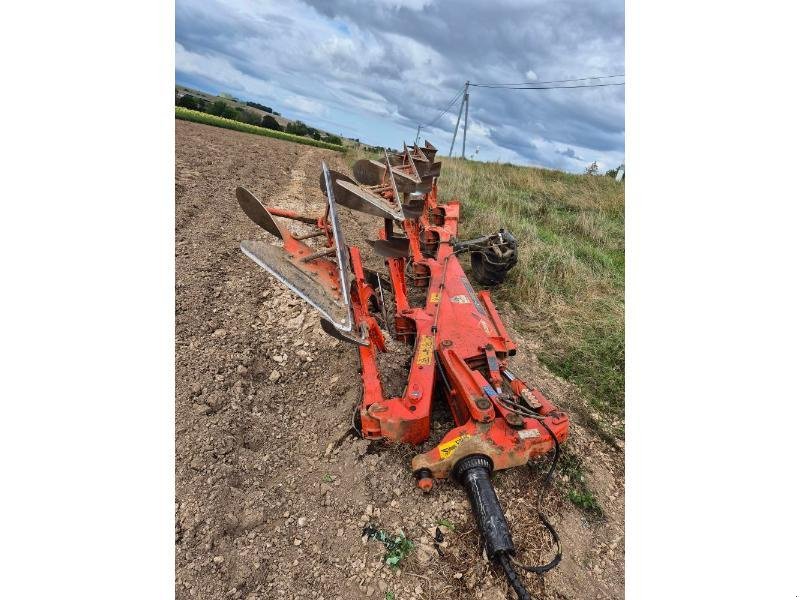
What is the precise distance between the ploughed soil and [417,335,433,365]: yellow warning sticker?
0.50m

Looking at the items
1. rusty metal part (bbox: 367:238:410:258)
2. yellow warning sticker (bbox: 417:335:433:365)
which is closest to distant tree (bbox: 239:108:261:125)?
rusty metal part (bbox: 367:238:410:258)

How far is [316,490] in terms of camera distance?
2521 millimetres

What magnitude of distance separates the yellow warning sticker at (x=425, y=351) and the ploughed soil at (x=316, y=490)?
1.64 ft

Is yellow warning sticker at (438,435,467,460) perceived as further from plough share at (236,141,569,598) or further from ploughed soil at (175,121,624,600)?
ploughed soil at (175,121,624,600)

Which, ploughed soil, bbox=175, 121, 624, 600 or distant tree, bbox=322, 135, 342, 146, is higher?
distant tree, bbox=322, 135, 342, 146

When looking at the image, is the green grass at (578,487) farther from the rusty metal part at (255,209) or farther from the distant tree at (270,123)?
the distant tree at (270,123)

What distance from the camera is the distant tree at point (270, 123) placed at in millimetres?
18638

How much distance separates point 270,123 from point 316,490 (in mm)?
19420

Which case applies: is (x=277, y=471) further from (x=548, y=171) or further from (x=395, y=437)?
(x=548, y=171)

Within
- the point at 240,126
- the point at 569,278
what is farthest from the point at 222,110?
the point at 569,278

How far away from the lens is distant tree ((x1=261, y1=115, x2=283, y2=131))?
1864cm

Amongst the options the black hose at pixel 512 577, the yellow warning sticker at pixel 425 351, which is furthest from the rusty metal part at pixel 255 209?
the black hose at pixel 512 577

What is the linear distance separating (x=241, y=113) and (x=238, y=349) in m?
17.4

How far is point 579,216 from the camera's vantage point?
898cm
